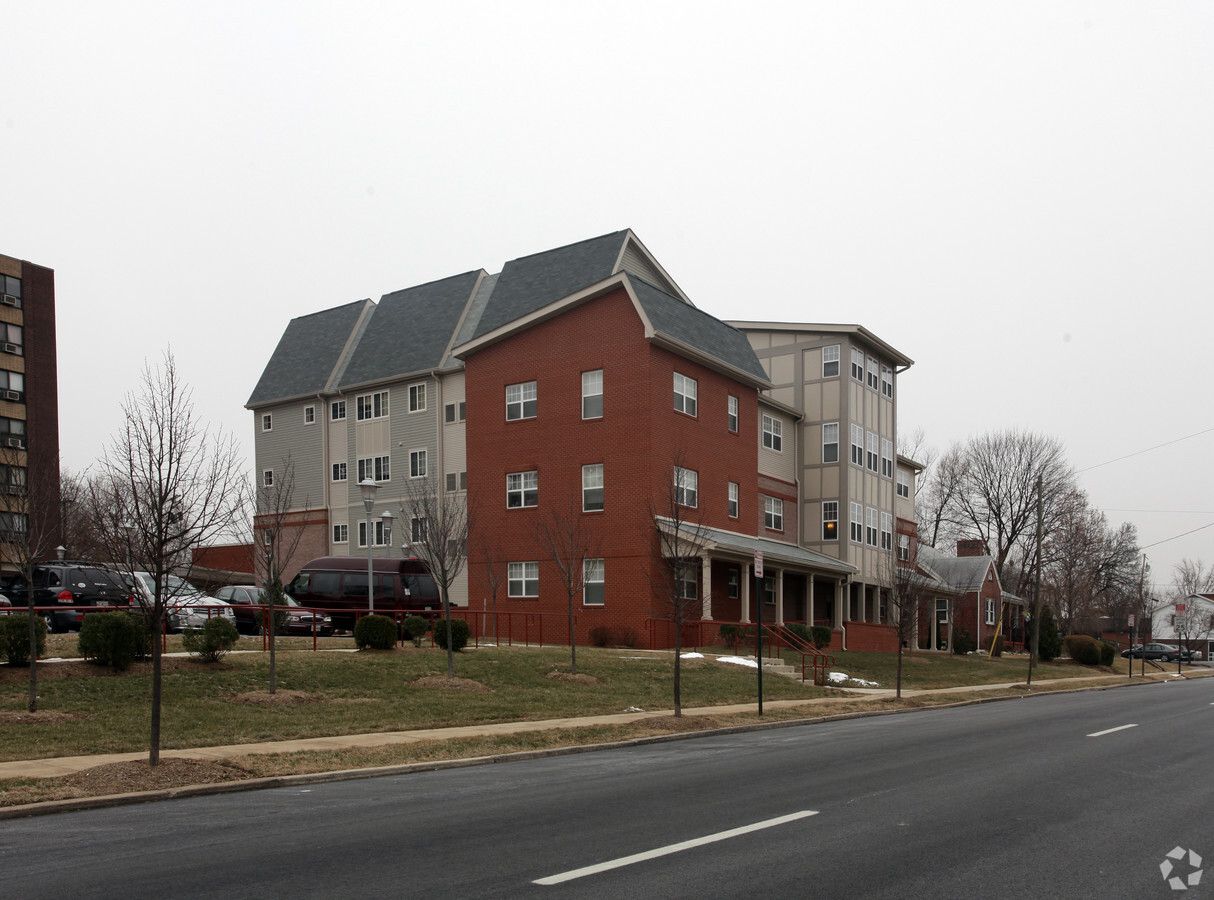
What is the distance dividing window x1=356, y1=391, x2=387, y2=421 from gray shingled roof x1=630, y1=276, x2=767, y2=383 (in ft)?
47.2

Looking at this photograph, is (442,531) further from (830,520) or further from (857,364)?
(857,364)

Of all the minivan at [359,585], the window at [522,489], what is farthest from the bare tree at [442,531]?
the window at [522,489]

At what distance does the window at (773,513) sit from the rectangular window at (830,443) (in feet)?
10.0

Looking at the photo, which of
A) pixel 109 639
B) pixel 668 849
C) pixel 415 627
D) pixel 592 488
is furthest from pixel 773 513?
pixel 668 849

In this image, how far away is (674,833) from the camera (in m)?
8.52

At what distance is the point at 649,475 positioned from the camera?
35594mm

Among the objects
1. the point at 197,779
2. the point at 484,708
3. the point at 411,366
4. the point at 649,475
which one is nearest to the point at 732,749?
the point at 484,708

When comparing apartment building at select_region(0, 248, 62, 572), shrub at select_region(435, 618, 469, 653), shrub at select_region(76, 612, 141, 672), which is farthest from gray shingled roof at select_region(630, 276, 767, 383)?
apartment building at select_region(0, 248, 62, 572)

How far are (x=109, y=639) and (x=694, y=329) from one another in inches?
962

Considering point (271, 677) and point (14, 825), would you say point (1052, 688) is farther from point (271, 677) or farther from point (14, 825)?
point (14, 825)

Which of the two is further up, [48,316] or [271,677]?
[48,316]

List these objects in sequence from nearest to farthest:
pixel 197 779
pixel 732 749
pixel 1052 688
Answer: pixel 197 779 < pixel 732 749 < pixel 1052 688

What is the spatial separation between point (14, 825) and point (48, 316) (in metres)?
67.7

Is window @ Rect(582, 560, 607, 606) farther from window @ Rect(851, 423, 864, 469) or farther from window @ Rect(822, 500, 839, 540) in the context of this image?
window @ Rect(851, 423, 864, 469)
